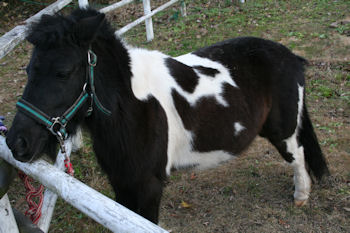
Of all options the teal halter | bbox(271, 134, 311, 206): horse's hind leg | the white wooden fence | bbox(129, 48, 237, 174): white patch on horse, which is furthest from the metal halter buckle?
bbox(271, 134, 311, 206): horse's hind leg

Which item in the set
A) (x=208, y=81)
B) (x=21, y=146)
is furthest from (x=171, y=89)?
(x=21, y=146)

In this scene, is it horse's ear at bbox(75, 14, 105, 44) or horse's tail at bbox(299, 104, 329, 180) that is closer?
horse's ear at bbox(75, 14, 105, 44)

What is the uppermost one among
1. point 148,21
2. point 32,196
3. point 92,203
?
point 92,203

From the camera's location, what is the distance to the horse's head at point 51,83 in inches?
63.9

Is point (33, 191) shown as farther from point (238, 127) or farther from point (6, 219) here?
point (238, 127)

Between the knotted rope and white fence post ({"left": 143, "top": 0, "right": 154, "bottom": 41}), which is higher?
the knotted rope

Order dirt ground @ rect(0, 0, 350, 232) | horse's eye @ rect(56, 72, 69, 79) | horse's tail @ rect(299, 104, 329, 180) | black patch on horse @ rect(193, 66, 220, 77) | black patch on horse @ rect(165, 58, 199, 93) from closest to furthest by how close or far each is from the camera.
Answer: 1. horse's eye @ rect(56, 72, 69, 79)
2. black patch on horse @ rect(165, 58, 199, 93)
3. black patch on horse @ rect(193, 66, 220, 77)
4. dirt ground @ rect(0, 0, 350, 232)
5. horse's tail @ rect(299, 104, 329, 180)

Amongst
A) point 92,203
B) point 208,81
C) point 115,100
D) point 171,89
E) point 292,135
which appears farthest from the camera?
point 292,135

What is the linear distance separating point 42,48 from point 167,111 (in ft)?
3.16

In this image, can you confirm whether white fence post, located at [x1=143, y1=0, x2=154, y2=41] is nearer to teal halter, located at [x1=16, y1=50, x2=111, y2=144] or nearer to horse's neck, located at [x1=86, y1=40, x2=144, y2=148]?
horse's neck, located at [x1=86, y1=40, x2=144, y2=148]

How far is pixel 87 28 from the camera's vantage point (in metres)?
1.73

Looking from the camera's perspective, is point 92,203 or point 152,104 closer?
point 92,203

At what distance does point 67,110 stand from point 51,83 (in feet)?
0.55

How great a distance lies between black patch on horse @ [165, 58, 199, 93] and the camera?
244 centimetres
